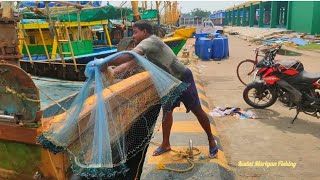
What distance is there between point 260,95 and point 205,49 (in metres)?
8.18

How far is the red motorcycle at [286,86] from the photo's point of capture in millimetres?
5527

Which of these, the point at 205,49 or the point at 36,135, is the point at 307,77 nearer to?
the point at 36,135

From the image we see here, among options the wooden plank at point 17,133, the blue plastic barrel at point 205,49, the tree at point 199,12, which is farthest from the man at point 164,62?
the tree at point 199,12

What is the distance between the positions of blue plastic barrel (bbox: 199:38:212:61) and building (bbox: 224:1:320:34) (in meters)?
14.3

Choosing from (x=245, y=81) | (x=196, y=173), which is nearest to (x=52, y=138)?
(x=196, y=173)

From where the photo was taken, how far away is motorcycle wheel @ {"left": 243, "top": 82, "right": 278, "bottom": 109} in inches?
245

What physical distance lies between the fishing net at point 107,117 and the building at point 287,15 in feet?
80.7

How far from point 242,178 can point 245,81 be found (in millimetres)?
5641

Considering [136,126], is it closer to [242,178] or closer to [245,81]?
[242,178]

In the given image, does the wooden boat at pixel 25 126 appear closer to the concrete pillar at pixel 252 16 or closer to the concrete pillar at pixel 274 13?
the concrete pillar at pixel 274 13

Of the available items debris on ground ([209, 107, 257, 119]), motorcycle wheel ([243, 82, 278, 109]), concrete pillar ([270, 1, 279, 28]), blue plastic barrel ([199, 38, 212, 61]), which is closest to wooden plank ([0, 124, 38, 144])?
debris on ground ([209, 107, 257, 119])

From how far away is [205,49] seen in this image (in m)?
14.3

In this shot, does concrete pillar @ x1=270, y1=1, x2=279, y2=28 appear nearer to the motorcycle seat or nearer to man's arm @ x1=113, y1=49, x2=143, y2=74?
the motorcycle seat

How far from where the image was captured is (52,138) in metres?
2.56
